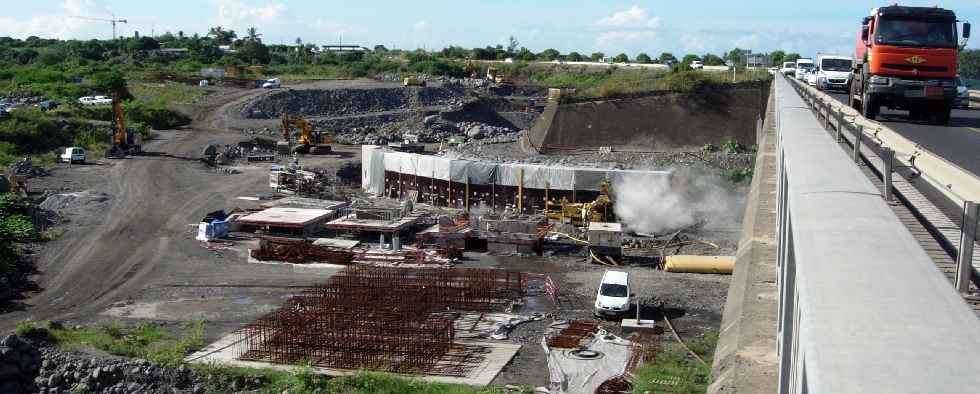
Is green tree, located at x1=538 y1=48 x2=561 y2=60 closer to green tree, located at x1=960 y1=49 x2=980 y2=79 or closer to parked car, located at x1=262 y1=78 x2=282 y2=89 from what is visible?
parked car, located at x1=262 y1=78 x2=282 y2=89

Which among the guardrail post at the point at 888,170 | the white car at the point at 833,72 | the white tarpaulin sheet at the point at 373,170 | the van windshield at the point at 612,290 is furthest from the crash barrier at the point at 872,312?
the white tarpaulin sheet at the point at 373,170

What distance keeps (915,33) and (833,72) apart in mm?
17685

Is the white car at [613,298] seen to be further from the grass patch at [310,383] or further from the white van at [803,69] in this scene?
the white van at [803,69]

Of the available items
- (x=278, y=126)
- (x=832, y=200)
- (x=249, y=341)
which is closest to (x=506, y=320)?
(x=249, y=341)

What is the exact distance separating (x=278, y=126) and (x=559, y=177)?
1297 inches

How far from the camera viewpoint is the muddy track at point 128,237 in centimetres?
2508

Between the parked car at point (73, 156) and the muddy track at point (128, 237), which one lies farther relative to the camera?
the parked car at point (73, 156)

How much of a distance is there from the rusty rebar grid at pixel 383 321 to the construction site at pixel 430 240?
65mm

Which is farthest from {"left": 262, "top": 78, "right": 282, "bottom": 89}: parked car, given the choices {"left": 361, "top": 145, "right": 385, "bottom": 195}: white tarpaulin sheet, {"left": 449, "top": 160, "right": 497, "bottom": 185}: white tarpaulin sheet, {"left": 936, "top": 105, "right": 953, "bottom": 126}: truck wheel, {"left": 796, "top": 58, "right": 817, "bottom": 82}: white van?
{"left": 936, "top": 105, "right": 953, "bottom": 126}: truck wheel

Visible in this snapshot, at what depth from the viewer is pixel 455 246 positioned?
1215 inches

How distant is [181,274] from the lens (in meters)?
27.5

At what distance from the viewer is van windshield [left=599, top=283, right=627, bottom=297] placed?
22.3 meters

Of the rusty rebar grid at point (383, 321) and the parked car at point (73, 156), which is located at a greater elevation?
the parked car at point (73, 156)

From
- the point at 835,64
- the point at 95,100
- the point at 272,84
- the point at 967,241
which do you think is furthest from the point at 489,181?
the point at 272,84
